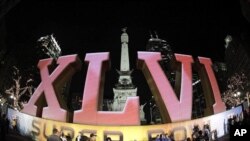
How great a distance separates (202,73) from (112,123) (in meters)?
4.68

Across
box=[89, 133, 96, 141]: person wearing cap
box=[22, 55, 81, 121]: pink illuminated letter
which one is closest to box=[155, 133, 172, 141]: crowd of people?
box=[89, 133, 96, 141]: person wearing cap

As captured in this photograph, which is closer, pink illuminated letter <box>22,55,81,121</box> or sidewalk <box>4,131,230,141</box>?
sidewalk <box>4,131,230,141</box>

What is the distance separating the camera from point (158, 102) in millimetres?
15266

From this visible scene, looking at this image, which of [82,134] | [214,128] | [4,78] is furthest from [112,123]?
[4,78]

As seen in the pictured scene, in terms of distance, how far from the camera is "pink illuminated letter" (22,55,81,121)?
14992 mm

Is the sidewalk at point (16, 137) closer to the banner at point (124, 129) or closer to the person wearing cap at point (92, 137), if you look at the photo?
the banner at point (124, 129)

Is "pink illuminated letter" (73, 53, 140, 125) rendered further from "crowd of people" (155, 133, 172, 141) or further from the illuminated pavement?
the illuminated pavement

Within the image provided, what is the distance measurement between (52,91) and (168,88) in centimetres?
484

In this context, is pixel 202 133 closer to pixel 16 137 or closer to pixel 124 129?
pixel 124 129

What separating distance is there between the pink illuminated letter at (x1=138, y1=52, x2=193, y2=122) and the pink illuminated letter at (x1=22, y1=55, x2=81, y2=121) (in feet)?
10.3

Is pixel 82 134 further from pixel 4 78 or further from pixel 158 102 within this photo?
pixel 4 78

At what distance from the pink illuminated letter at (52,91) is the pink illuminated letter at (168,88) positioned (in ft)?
10.3

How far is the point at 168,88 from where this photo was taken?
49.6 feet

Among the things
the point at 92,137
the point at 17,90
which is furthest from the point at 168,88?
the point at 17,90
